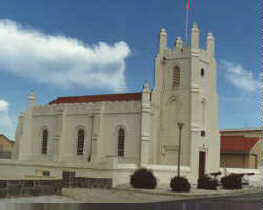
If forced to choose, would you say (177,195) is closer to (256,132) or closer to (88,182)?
(88,182)

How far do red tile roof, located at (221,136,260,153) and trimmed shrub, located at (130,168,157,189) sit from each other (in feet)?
76.0

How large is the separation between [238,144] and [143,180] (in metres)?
24.9

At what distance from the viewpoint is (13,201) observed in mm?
19750

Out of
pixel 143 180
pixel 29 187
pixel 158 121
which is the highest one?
pixel 158 121

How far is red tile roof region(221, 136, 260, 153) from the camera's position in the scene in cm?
5219

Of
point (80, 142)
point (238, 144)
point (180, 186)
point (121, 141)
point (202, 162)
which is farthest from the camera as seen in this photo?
point (238, 144)

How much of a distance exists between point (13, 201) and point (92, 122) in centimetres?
2545

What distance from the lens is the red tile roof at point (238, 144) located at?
5219 centimetres

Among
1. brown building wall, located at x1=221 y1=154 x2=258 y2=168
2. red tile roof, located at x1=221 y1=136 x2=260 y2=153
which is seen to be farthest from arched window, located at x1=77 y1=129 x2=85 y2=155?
brown building wall, located at x1=221 y1=154 x2=258 y2=168

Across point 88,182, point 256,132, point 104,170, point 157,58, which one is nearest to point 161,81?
point 157,58

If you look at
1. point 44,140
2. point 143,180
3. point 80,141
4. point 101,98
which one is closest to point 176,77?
point 101,98

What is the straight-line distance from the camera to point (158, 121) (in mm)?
44594

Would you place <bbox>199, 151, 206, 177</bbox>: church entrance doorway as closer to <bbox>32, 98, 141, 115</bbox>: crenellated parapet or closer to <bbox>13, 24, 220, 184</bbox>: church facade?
<bbox>13, 24, 220, 184</bbox>: church facade

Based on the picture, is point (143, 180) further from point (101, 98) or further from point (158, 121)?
point (101, 98)
